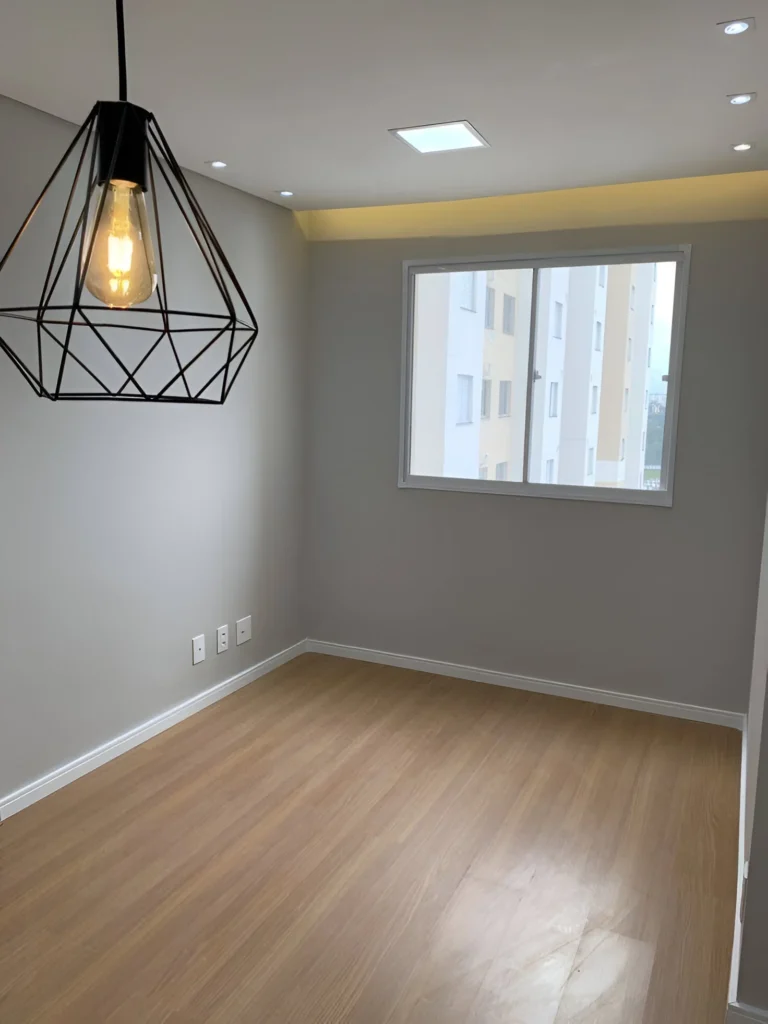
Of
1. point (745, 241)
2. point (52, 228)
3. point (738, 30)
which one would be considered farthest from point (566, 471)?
point (52, 228)

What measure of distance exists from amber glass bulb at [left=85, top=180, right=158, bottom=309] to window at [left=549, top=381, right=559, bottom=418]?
3.12 meters

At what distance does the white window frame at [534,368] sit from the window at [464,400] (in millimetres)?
260

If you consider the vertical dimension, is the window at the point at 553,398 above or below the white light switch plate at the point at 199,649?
above

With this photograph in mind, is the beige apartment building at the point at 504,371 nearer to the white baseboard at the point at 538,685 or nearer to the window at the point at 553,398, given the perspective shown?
the window at the point at 553,398

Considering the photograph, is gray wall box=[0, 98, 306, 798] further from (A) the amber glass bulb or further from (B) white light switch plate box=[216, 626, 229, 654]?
(A) the amber glass bulb

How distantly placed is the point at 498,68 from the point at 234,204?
1.76m

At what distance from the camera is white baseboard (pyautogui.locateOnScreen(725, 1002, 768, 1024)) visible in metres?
1.89

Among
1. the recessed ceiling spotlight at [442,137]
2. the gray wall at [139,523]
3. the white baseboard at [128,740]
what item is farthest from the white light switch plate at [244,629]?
the recessed ceiling spotlight at [442,137]

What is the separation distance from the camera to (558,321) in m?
3.85

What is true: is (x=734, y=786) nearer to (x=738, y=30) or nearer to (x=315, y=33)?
(x=738, y=30)

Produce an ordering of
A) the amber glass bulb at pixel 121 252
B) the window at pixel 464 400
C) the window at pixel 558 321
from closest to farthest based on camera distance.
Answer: the amber glass bulb at pixel 121 252
the window at pixel 558 321
the window at pixel 464 400

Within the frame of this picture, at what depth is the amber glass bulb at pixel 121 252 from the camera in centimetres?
93

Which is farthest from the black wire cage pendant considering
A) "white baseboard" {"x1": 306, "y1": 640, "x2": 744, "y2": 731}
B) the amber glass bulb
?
"white baseboard" {"x1": 306, "y1": 640, "x2": 744, "y2": 731}

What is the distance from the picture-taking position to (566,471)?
391cm
